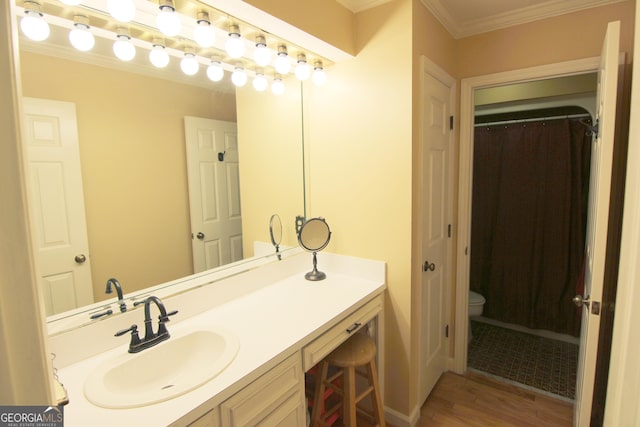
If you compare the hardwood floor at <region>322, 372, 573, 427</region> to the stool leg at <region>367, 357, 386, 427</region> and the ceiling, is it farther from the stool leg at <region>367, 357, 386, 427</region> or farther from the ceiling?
the ceiling

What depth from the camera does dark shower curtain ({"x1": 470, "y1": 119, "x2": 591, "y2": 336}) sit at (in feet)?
8.92

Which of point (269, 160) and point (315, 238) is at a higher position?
point (269, 160)

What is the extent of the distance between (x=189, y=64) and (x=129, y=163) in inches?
21.5

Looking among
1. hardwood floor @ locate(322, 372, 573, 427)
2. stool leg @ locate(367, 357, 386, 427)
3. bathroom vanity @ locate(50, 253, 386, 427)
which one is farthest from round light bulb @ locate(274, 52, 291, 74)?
hardwood floor @ locate(322, 372, 573, 427)

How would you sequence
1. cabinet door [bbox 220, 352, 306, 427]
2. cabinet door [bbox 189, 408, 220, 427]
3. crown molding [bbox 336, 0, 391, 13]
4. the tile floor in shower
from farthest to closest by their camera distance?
the tile floor in shower < crown molding [bbox 336, 0, 391, 13] < cabinet door [bbox 220, 352, 306, 427] < cabinet door [bbox 189, 408, 220, 427]

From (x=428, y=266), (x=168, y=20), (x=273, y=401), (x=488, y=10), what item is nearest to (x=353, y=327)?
(x=273, y=401)

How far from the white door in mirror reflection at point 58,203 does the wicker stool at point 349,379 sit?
3.55 feet

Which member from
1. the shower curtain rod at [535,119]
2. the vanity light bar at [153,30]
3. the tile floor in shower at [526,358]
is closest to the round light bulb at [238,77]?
the vanity light bar at [153,30]

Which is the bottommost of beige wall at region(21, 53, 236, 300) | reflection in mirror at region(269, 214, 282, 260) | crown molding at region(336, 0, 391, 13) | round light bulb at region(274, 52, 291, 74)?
reflection in mirror at region(269, 214, 282, 260)

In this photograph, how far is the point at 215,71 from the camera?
64.3 inches

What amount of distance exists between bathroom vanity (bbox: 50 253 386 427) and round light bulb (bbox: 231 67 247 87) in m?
1.02

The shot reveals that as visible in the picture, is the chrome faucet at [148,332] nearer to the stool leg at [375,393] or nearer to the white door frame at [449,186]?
the stool leg at [375,393]

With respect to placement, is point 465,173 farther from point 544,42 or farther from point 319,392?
point 319,392

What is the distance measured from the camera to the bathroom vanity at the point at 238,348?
0.93 meters
